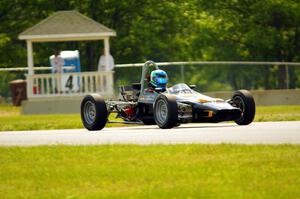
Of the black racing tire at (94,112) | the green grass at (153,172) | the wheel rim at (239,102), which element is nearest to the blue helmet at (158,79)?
the black racing tire at (94,112)

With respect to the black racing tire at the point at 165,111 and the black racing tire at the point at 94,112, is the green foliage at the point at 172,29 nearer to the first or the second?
the black racing tire at the point at 94,112

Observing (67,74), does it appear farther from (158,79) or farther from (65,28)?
(158,79)

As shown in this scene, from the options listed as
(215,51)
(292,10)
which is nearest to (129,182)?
(292,10)

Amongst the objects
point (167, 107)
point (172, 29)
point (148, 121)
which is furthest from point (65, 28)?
point (167, 107)

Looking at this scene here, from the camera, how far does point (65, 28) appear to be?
4244 centimetres

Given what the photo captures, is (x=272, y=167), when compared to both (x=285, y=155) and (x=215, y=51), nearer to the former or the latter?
(x=285, y=155)

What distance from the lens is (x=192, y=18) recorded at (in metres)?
54.8

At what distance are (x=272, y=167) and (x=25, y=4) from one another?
135 ft

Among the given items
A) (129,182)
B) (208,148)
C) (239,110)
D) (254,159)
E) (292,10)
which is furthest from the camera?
(292,10)

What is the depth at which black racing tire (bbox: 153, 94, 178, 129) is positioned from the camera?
2122 cm

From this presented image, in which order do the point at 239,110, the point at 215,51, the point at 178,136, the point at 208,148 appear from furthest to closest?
the point at 215,51 < the point at 239,110 < the point at 178,136 < the point at 208,148

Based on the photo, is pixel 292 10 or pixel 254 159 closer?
pixel 254 159

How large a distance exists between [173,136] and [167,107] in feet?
7.01

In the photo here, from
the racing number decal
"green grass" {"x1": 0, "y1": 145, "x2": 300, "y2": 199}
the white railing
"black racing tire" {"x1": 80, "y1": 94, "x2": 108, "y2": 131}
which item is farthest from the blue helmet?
the racing number decal
